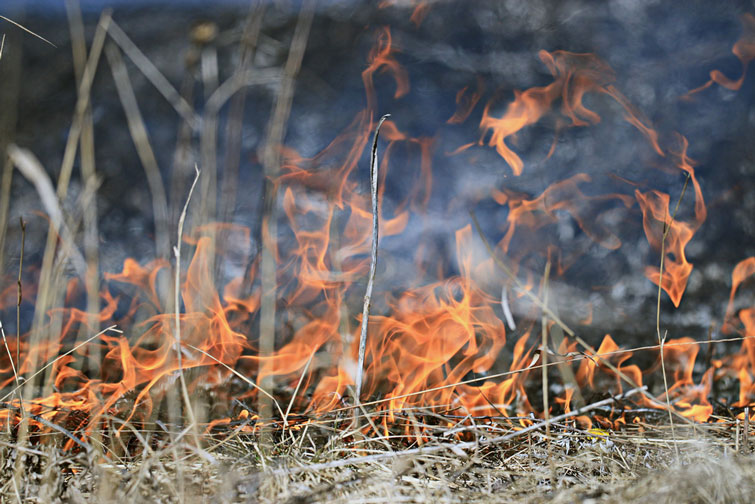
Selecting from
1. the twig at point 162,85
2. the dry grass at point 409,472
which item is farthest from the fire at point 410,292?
the twig at point 162,85

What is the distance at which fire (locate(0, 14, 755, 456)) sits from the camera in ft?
4.88

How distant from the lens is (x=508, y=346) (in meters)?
1.59

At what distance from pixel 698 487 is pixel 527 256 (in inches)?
33.9

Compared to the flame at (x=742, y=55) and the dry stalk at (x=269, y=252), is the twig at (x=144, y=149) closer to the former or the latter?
the dry stalk at (x=269, y=252)

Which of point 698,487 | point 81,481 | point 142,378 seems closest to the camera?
point 698,487

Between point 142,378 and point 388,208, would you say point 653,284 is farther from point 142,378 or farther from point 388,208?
point 142,378

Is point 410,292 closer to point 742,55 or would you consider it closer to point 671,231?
point 671,231

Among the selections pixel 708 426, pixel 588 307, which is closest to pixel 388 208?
pixel 588 307

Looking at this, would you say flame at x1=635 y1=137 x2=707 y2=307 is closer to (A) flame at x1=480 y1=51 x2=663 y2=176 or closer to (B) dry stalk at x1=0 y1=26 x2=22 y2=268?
(A) flame at x1=480 y1=51 x2=663 y2=176

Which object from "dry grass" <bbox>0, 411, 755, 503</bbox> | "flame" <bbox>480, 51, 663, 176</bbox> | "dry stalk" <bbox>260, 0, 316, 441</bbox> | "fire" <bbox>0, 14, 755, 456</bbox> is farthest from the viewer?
"flame" <bbox>480, 51, 663, 176</bbox>

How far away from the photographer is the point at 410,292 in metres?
1.60

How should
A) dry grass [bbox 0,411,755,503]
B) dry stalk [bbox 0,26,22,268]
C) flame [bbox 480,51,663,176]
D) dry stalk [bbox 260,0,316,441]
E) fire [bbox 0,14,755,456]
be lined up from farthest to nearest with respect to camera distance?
flame [bbox 480,51,663,176], dry stalk [bbox 0,26,22,268], fire [bbox 0,14,755,456], dry stalk [bbox 260,0,316,441], dry grass [bbox 0,411,755,503]

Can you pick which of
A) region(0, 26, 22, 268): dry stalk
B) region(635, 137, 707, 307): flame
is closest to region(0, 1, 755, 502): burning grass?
region(635, 137, 707, 307): flame

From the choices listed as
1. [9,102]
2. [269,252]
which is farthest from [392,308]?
[9,102]
